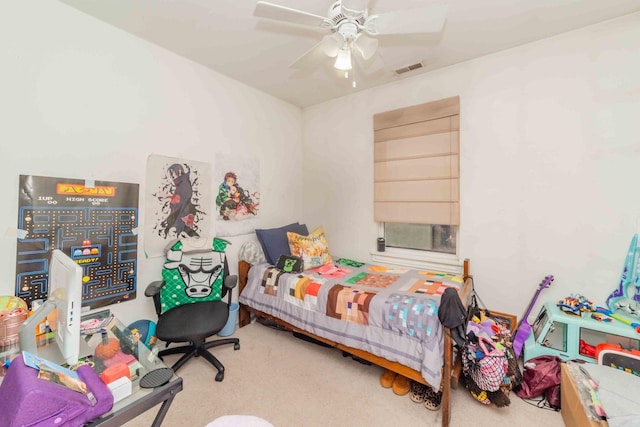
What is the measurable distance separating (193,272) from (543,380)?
111 inches

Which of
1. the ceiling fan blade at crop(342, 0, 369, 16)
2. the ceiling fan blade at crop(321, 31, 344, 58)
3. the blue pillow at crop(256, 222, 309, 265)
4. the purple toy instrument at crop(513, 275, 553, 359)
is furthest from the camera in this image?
the blue pillow at crop(256, 222, 309, 265)

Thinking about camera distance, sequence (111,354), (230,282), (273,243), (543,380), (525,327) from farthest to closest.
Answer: (273,243) → (230,282) → (525,327) → (543,380) → (111,354)

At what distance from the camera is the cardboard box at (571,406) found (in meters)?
1.38

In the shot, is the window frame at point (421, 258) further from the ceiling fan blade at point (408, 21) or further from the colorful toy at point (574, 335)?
the ceiling fan blade at point (408, 21)

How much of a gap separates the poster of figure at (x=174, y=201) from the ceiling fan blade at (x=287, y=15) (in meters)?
1.57

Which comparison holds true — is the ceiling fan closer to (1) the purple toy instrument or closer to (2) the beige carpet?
(1) the purple toy instrument

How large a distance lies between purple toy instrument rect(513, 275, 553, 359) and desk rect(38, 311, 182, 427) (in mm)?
2400

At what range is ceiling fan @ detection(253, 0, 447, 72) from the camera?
1438 mm

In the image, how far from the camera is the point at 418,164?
2.88m

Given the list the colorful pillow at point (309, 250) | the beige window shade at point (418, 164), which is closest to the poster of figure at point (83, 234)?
the colorful pillow at point (309, 250)

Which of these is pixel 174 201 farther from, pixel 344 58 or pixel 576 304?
pixel 576 304

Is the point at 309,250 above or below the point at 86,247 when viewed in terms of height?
below

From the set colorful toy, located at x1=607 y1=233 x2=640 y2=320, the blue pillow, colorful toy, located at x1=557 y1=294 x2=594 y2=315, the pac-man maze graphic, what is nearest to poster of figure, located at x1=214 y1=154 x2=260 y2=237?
the blue pillow

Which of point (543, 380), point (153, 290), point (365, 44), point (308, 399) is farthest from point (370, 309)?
point (365, 44)
